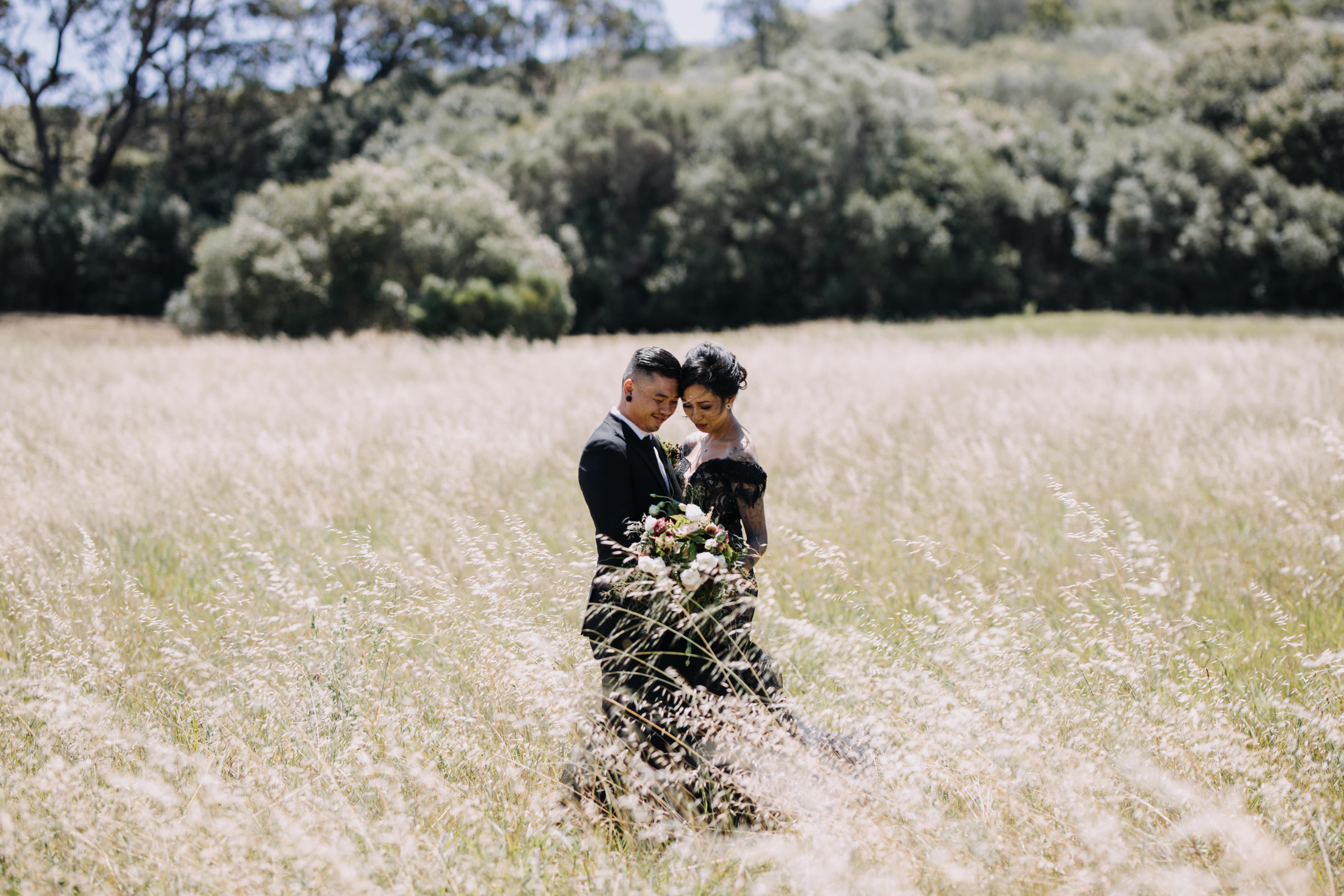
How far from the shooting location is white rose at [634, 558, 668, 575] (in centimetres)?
268

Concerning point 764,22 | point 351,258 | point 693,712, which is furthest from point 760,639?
point 764,22

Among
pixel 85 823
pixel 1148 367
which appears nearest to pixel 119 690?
pixel 85 823

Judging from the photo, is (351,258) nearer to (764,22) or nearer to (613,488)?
(613,488)

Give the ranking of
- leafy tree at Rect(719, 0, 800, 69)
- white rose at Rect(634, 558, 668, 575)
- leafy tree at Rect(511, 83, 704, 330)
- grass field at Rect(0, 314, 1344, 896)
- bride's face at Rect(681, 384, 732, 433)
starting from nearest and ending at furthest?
grass field at Rect(0, 314, 1344, 896) → white rose at Rect(634, 558, 668, 575) → bride's face at Rect(681, 384, 732, 433) → leafy tree at Rect(511, 83, 704, 330) → leafy tree at Rect(719, 0, 800, 69)

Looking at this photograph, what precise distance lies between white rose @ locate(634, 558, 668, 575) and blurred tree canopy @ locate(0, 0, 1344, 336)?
24832 millimetres

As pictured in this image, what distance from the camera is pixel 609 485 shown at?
3.08 meters

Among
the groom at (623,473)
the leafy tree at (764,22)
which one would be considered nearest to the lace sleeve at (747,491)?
the groom at (623,473)

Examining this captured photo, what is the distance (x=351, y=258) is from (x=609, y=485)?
27.3 meters

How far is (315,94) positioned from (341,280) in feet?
90.0

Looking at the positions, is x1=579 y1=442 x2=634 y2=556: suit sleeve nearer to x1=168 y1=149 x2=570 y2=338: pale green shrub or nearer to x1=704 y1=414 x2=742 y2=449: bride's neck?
x1=704 y1=414 x2=742 y2=449: bride's neck

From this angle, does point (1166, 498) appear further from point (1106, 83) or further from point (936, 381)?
point (1106, 83)

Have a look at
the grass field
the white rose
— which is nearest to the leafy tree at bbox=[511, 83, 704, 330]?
the grass field

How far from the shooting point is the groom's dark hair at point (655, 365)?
316 cm

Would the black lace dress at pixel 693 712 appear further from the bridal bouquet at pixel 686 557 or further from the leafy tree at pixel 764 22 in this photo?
the leafy tree at pixel 764 22
